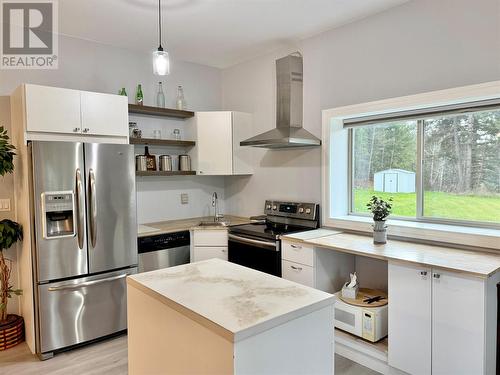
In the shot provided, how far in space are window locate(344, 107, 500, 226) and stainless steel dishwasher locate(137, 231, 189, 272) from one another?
1.79 metres

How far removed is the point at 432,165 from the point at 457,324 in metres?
1.37

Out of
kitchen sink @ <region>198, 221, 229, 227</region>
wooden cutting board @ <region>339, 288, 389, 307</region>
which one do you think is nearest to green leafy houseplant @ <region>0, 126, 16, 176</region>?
kitchen sink @ <region>198, 221, 229, 227</region>

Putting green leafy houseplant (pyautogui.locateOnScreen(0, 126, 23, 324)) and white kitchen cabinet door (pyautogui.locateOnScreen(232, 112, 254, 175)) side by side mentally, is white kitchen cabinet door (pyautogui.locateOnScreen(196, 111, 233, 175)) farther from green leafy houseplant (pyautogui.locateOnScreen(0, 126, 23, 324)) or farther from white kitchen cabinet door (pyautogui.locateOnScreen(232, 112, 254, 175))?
green leafy houseplant (pyautogui.locateOnScreen(0, 126, 23, 324))

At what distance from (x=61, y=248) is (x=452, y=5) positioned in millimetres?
3514

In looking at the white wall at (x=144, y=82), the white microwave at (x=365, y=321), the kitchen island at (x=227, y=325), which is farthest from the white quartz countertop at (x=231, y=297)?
the white wall at (x=144, y=82)

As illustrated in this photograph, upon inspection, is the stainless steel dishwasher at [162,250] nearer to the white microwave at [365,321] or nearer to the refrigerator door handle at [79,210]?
the refrigerator door handle at [79,210]

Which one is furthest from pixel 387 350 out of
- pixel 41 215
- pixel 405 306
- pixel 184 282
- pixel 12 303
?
pixel 12 303

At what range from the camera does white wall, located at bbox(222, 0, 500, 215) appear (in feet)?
8.30

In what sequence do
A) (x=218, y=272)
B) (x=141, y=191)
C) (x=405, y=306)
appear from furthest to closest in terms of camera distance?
(x=141, y=191) < (x=405, y=306) < (x=218, y=272)

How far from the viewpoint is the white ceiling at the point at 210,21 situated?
9.47ft

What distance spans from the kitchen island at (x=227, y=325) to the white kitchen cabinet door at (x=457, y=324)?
1.08m

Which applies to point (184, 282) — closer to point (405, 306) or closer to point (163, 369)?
point (163, 369)

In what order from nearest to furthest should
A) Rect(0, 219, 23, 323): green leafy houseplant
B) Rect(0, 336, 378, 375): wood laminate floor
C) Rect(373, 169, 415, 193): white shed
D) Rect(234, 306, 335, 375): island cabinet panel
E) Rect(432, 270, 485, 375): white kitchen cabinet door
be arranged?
Rect(234, 306, 335, 375): island cabinet panel → Rect(432, 270, 485, 375): white kitchen cabinet door → Rect(0, 336, 378, 375): wood laminate floor → Rect(0, 219, 23, 323): green leafy houseplant → Rect(373, 169, 415, 193): white shed

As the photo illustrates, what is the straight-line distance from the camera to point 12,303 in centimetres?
330
